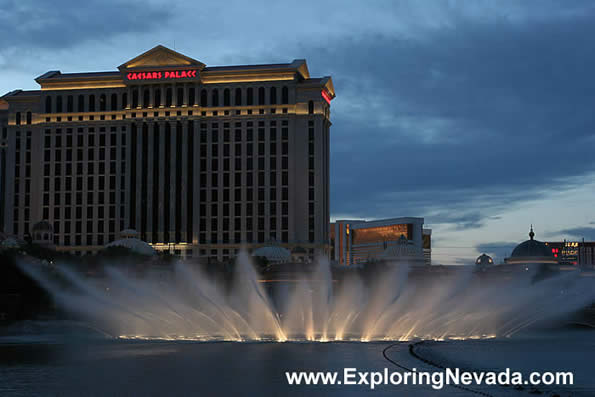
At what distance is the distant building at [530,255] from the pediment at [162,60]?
83.4 m

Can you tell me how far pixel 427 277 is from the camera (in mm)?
108625

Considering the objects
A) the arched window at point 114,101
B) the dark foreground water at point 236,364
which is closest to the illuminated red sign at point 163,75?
the arched window at point 114,101

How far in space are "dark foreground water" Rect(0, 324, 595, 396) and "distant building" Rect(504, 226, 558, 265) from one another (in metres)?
69.8

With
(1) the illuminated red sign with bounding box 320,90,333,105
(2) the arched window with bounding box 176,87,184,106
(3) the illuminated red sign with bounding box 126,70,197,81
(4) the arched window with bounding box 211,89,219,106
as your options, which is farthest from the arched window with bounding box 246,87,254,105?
(1) the illuminated red sign with bounding box 320,90,333,105

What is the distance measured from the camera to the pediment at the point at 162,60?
168625 millimetres

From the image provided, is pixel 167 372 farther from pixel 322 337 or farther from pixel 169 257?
pixel 169 257

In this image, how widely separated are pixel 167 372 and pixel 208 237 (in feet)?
465

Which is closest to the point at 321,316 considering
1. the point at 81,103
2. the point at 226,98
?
the point at 226,98

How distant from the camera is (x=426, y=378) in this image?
26.3 meters

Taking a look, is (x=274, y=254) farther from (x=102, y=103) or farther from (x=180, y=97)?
(x=102, y=103)

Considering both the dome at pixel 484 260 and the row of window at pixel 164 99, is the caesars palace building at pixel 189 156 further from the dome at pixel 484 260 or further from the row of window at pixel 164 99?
the dome at pixel 484 260

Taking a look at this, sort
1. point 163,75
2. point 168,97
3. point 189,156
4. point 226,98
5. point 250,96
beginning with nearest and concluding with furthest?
point 250,96
point 163,75
point 226,98
point 189,156
point 168,97

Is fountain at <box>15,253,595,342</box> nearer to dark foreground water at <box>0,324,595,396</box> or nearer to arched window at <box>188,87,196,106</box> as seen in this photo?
dark foreground water at <box>0,324,595,396</box>

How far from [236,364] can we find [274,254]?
11801 centimetres
